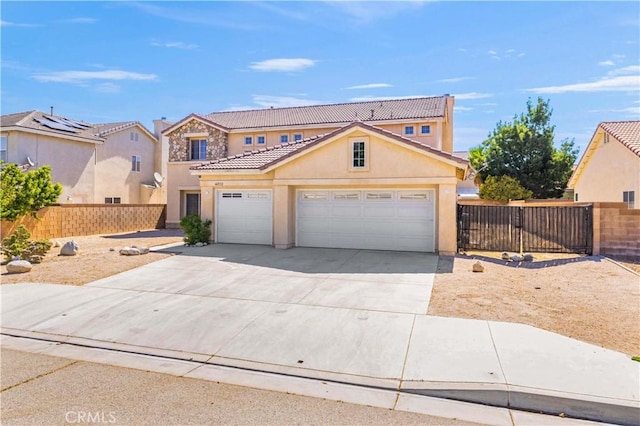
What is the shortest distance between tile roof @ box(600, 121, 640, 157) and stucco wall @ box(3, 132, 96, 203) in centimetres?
3152

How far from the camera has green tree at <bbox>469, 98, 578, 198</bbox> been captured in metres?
30.5

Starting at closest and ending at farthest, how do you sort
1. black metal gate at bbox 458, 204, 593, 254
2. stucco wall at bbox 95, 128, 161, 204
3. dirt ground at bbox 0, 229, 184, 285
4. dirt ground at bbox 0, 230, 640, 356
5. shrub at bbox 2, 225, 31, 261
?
dirt ground at bbox 0, 230, 640, 356, dirt ground at bbox 0, 229, 184, 285, shrub at bbox 2, 225, 31, 261, black metal gate at bbox 458, 204, 593, 254, stucco wall at bbox 95, 128, 161, 204

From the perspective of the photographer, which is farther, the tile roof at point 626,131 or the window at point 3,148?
the window at point 3,148

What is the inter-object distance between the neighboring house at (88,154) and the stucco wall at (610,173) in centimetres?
3129

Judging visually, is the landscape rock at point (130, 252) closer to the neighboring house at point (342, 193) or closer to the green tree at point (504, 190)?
the neighboring house at point (342, 193)

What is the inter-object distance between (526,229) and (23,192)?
21087 mm

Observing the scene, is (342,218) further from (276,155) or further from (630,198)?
(630,198)

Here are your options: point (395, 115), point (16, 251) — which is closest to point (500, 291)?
point (16, 251)

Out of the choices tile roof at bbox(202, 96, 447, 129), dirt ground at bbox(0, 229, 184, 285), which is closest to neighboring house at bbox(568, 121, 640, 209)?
tile roof at bbox(202, 96, 447, 129)

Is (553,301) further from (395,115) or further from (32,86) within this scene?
(32,86)

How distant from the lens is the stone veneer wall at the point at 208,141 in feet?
90.5

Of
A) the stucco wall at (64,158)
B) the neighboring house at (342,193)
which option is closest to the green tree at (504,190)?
the neighboring house at (342,193)

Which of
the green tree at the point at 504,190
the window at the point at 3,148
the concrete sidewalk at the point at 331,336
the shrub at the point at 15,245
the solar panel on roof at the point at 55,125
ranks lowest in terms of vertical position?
the concrete sidewalk at the point at 331,336

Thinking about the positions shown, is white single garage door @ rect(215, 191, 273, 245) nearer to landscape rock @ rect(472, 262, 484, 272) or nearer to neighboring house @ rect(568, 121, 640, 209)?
landscape rock @ rect(472, 262, 484, 272)
